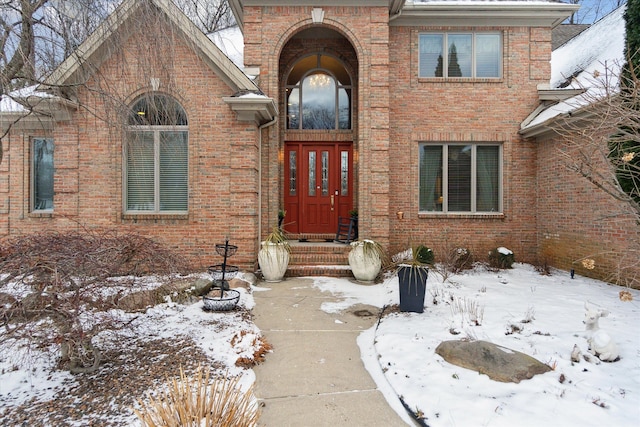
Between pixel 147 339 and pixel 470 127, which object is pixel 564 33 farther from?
pixel 147 339

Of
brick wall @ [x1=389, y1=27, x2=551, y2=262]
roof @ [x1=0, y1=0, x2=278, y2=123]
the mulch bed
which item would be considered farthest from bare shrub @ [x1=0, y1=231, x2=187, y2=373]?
brick wall @ [x1=389, y1=27, x2=551, y2=262]

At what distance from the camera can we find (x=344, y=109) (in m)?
9.89

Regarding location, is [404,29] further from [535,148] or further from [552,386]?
[552,386]

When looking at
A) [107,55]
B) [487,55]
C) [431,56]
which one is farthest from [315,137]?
[107,55]

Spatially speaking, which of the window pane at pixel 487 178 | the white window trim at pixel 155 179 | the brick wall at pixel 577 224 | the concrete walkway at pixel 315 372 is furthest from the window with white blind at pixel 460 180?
the white window trim at pixel 155 179

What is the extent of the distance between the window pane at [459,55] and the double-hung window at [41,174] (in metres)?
10.3

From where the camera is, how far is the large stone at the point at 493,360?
320cm

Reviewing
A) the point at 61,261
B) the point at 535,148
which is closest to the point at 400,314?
the point at 61,261

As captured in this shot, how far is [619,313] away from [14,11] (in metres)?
8.96

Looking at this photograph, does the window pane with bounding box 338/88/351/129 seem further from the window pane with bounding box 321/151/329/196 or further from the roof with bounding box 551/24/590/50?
the roof with bounding box 551/24/590/50

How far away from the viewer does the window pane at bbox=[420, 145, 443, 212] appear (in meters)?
9.23

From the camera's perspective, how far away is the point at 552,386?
10.0 feet

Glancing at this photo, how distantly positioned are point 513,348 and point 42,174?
10.0 metres

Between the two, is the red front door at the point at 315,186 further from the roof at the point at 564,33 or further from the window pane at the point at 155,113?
the roof at the point at 564,33
